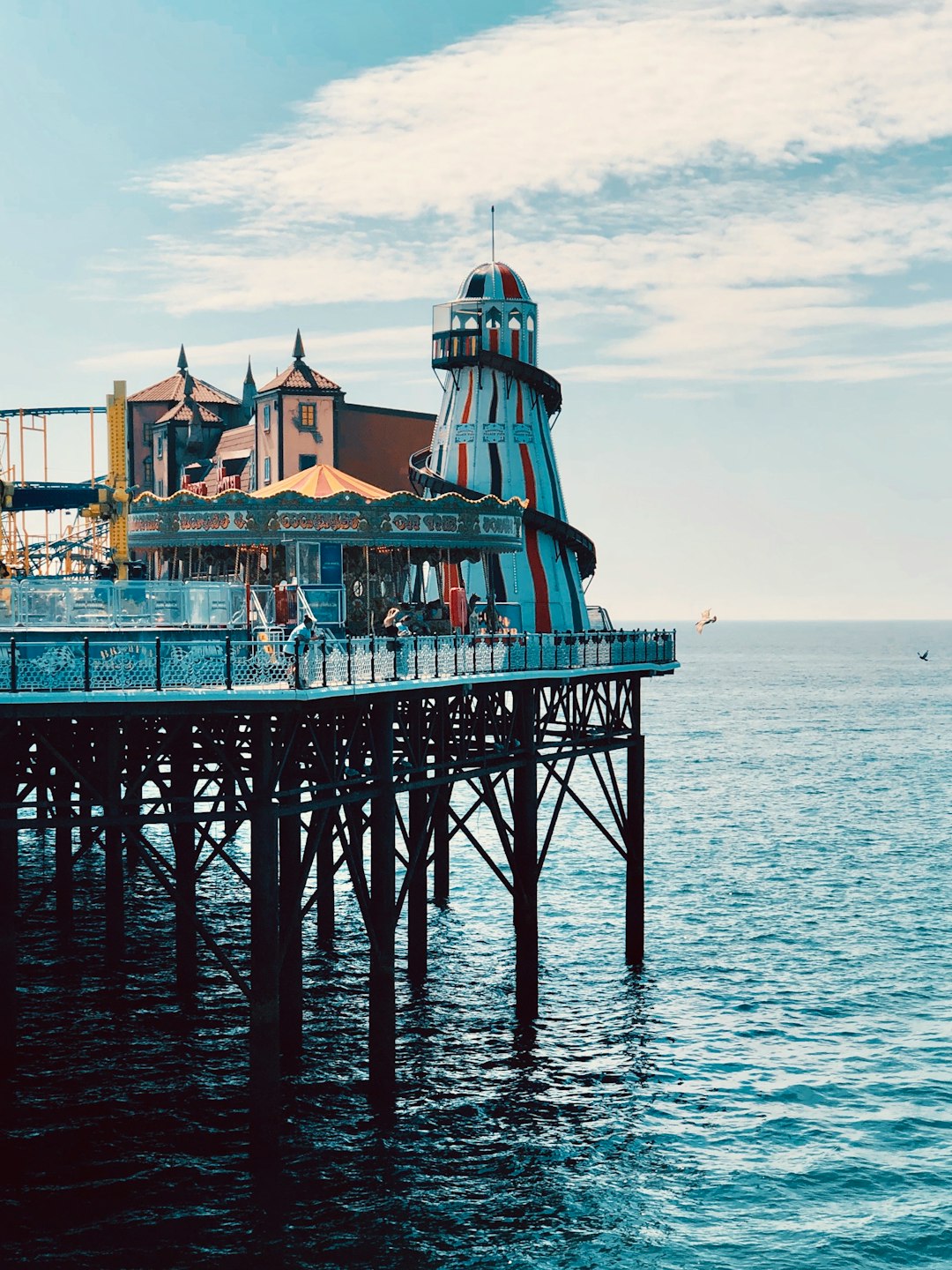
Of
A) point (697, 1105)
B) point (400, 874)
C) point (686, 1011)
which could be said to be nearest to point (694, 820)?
point (400, 874)

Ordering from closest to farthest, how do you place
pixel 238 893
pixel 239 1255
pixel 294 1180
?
pixel 239 1255
pixel 294 1180
pixel 238 893

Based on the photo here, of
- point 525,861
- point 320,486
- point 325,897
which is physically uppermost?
point 320,486

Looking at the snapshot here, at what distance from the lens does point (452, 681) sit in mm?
32656

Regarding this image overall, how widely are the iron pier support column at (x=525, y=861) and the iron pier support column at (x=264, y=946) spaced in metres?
11.4

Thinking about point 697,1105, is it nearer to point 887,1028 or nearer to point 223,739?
point 887,1028

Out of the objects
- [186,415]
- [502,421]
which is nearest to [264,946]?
[502,421]

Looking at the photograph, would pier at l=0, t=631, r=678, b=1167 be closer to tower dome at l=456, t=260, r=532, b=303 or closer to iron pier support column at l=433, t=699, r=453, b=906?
iron pier support column at l=433, t=699, r=453, b=906

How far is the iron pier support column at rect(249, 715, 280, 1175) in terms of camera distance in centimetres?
2662

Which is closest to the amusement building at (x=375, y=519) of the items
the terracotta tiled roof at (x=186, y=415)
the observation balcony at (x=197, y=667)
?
the observation balcony at (x=197, y=667)

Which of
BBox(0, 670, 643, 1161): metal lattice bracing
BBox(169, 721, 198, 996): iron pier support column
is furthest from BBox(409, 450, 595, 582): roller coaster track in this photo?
BBox(169, 721, 198, 996): iron pier support column

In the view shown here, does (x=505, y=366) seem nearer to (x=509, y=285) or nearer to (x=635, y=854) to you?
(x=509, y=285)

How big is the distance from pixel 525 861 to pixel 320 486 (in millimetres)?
10805

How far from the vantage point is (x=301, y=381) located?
63.5m

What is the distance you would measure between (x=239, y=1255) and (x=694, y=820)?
2096 inches
